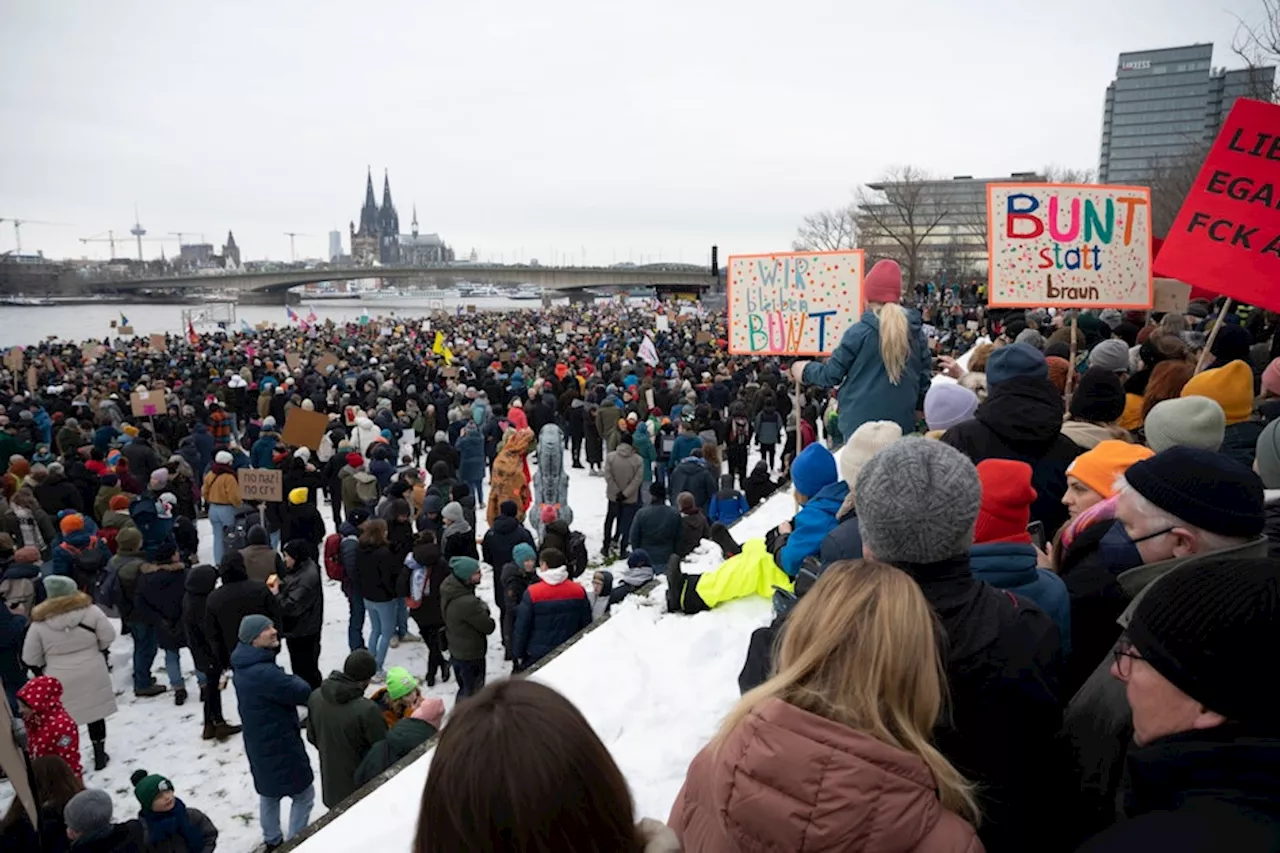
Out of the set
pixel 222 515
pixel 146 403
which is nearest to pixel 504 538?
pixel 222 515

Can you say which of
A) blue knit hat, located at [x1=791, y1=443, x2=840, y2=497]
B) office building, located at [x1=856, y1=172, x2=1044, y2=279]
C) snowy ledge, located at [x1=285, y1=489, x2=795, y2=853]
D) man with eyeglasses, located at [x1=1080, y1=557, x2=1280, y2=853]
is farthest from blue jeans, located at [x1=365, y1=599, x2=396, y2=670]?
office building, located at [x1=856, y1=172, x2=1044, y2=279]

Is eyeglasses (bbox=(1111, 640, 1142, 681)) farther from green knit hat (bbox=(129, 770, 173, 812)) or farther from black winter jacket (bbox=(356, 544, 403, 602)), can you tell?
black winter jacket (bbox=(356, 544, 403, 602))

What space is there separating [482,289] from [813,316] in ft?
557

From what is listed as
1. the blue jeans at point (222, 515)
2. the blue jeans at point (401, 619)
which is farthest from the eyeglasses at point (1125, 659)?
the blue jeans at point (222, 515)

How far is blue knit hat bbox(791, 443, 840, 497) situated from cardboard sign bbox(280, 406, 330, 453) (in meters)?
8.48

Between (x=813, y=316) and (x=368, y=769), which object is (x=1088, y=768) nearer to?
(x=368, y=769)

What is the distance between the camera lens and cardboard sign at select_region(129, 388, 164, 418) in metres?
13.6

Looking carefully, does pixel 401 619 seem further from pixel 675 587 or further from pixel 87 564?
pixel 675 587

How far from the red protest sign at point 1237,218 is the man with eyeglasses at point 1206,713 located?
178 inches

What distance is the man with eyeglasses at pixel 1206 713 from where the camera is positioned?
125cm

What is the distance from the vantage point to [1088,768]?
2084mm

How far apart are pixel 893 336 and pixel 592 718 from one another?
2.93 meters

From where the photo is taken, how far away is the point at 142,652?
7438 mm

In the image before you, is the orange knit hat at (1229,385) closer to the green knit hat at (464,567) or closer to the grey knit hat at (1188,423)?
the grey knit hat at (1188,423)
